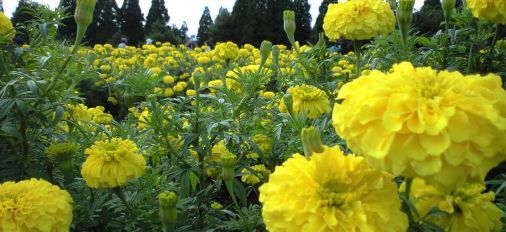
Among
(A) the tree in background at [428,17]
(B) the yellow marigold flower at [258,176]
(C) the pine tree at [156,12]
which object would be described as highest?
(C) the pine tree at [156,12]

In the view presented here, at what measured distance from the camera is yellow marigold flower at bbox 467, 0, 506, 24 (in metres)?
1.54

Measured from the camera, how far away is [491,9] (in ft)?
5.16

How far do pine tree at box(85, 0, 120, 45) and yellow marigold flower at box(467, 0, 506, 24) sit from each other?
54.5 ft

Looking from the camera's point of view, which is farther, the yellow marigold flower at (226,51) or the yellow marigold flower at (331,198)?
the yellow marigold flower at (226,51)

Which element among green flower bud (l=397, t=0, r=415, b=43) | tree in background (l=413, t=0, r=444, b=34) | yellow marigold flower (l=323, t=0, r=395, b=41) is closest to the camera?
green flower bud (l=397, t=0, r=415, b=43)

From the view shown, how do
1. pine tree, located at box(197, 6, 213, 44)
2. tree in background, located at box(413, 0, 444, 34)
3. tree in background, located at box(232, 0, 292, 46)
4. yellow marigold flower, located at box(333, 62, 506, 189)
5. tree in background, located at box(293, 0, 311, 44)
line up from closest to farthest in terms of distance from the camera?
yellow marigold flower, located at box(333, 62, 506, 189)
tree in background, located at box(413, 0, 444, 34)
tree in background, located at box(293, 0, 311, 44)
tree in background, located at box(232, 0, 292, 46)
pine tree, located at box(197, 6, 213, 44)

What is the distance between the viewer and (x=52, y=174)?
1783 mm

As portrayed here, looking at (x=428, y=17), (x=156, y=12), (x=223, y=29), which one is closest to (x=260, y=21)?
(x=223, y=29)

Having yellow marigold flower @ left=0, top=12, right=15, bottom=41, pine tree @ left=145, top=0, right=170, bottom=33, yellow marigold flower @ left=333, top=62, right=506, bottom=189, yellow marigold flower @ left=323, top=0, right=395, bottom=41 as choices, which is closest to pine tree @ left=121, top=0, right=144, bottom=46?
pine tree @ left=145, top=0, right=170, bottom=33

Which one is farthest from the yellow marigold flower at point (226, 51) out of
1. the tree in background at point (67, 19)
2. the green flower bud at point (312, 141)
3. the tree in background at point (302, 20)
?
the tree in background at point (302, 20)

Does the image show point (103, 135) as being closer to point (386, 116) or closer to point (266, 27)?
point (386, 116)

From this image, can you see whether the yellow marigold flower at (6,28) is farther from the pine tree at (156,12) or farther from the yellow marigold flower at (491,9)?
the pine tree at (156,12)

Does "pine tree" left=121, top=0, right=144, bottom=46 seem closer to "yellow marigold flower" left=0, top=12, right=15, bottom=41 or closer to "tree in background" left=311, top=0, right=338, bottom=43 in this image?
"tree in background" left=311, top=0, right=338, bottom=43

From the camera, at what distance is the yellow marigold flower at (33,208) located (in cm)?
128
